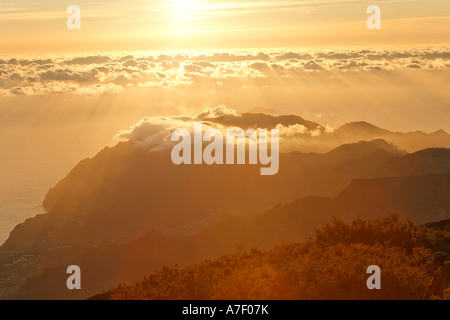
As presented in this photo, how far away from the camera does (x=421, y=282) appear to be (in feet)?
72.5

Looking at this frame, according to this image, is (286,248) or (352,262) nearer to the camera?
(352,262)
